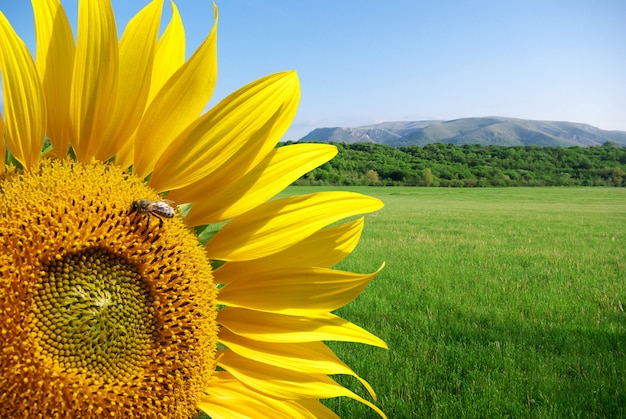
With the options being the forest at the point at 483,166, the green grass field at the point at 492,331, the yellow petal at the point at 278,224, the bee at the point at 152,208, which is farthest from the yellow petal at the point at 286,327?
the forest at the point at 483,166

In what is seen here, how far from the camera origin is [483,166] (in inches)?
2448

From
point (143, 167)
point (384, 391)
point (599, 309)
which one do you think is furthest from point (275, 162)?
point (599, 309)

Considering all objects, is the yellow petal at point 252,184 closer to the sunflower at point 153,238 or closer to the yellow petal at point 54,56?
the sunflower at point 153,238

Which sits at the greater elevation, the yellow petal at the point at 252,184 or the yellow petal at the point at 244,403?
the yellow petal at the point at 252,184

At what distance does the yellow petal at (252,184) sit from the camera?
0.99 metres

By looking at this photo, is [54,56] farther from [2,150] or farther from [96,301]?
[96,301]

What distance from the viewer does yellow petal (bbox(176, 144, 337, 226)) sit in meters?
0.99

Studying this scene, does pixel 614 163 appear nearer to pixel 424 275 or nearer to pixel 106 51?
pixel 424 275

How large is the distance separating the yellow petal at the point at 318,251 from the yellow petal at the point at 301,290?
0.6 inches

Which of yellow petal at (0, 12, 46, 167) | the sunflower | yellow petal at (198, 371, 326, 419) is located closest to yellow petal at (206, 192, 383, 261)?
the sunflower

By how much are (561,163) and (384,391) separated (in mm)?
70597

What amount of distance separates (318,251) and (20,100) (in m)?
0.58

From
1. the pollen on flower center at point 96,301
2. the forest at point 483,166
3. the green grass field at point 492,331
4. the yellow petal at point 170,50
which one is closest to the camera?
the pollen on flower center at point 96,301

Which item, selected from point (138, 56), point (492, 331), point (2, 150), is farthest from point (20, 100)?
point (492, 331)
